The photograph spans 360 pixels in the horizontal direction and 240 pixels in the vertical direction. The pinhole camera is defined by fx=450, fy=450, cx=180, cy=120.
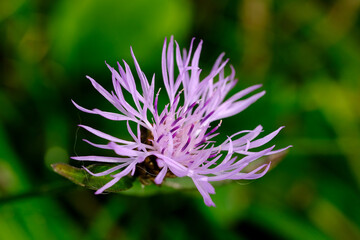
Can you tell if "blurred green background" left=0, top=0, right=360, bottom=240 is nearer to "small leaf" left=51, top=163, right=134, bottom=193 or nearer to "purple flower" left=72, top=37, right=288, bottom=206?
"purple flower" left=72, top=37, right=288, bottom=206

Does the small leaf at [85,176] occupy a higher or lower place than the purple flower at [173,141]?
lower

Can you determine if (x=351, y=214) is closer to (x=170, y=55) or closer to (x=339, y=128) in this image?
(x=339, y=128)

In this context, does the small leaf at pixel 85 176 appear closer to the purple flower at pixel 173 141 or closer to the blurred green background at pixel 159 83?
the purple flower at pixel 173 141

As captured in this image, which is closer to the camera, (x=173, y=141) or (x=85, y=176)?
(x=85, y=176)

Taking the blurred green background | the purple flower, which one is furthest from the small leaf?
the blurred green background

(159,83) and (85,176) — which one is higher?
(159,83)

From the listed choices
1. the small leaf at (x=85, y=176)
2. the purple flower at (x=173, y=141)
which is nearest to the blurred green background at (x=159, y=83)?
the purple flower at (x=173, y=141)

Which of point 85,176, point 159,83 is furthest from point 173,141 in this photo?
point 159,83

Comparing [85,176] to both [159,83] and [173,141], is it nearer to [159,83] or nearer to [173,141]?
[173,141]
